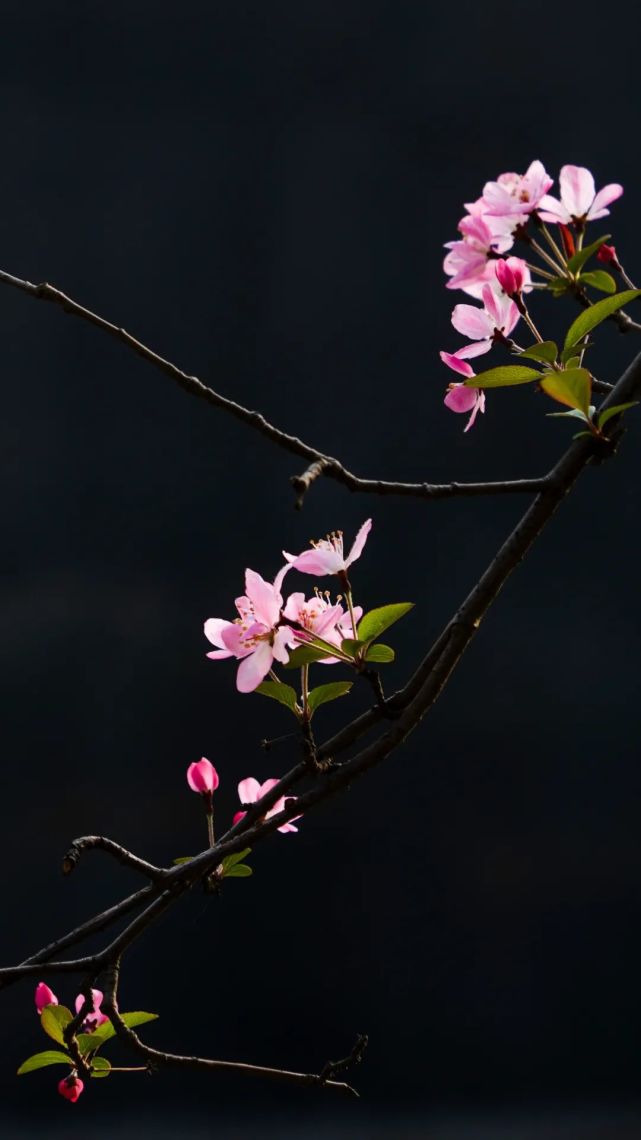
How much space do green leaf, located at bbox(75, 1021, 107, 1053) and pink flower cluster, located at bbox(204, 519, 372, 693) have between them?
0.27m

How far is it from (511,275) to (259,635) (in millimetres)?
200

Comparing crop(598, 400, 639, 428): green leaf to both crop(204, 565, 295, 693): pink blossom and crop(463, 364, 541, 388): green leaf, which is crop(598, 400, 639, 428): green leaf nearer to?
crop(463, 364, 541, 388): green leaf

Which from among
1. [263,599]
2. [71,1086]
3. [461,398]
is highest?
[461,398]

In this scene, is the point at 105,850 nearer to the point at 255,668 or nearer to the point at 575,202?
the point at 255,668

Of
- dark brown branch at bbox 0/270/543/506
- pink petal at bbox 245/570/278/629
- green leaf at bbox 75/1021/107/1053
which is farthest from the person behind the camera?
green leaf at bbox 75/1021/107/1053

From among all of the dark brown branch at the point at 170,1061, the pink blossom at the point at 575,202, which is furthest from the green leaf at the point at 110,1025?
the pink blossom at the point at 575,202

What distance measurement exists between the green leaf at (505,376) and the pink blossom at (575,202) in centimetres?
12

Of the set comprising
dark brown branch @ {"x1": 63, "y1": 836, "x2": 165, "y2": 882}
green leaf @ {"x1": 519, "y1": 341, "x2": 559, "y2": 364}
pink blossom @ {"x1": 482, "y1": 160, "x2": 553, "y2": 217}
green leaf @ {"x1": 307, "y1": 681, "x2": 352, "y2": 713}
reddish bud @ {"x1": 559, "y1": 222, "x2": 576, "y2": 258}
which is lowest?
dark brown branch @ {"x1": 63, "y1": 836, "x2": 165, "y2": 882}

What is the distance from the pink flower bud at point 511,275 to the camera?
0.52m

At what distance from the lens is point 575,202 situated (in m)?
0.55

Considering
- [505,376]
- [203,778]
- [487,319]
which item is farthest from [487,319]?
[203,778]

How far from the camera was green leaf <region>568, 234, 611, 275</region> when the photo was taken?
19.1 inches

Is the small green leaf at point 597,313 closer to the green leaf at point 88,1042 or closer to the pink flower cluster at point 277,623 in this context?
the pink flower cluster at point 277,623

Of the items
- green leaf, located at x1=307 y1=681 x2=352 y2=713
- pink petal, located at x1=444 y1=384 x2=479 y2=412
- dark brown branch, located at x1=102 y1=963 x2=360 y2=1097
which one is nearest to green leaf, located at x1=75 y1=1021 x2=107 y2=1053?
dark brown branch, located at x1=102 y1=963 x2=360 y2=1097
